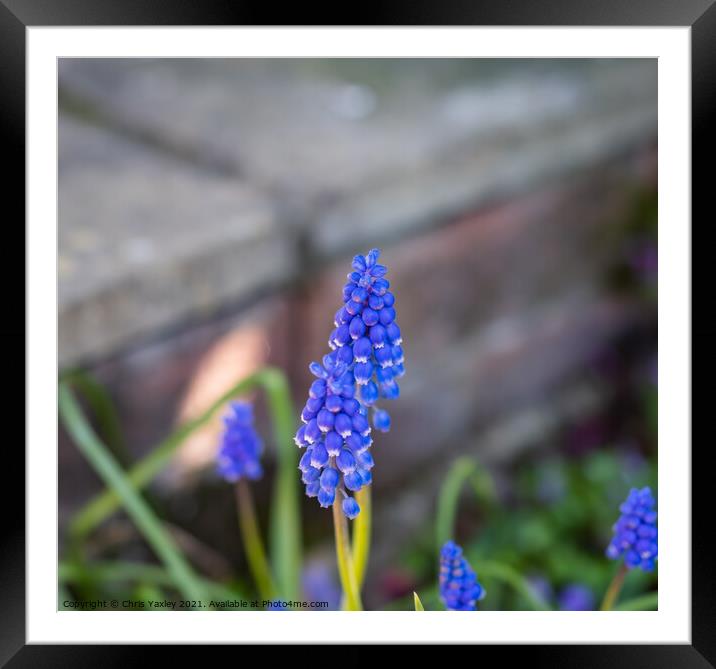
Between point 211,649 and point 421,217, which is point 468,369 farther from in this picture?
point 211,649

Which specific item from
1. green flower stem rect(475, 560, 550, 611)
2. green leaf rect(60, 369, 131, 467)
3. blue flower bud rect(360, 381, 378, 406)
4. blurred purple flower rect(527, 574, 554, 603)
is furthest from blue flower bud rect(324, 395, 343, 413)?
blurred purple flower rect(527, 574, 554, 603)

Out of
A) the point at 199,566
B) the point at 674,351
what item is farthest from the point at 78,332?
the point at 674,351

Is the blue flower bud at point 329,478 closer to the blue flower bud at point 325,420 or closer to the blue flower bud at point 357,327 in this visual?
the blue flower bud at point 325,420

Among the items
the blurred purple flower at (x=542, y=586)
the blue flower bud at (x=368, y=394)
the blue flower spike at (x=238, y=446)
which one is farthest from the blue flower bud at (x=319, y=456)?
the blurred purple flower at (x=542, y=586)

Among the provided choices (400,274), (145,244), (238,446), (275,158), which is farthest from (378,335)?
(275,158)

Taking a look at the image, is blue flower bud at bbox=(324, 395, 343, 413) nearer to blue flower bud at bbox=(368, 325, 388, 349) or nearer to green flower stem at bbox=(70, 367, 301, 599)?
blue flower bud at bbox=(368, 325, 388, 349)

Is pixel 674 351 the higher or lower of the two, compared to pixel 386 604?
higher
